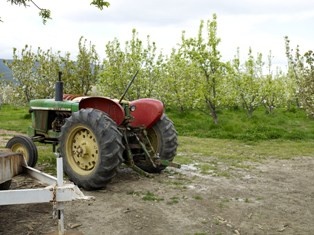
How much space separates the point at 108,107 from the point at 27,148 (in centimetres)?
183

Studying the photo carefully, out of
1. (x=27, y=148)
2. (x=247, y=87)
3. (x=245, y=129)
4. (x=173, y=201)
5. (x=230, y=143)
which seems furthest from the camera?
(x=247, y=87)

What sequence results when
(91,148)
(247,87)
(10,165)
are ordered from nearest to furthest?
(10,165) < (91,148) < (247,87)

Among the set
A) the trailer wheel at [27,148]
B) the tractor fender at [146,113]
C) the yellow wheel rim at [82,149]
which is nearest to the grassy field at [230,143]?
the trailer wheel at [27,148]

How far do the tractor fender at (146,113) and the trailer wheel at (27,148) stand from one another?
73.7 inches

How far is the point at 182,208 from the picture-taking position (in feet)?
17.7

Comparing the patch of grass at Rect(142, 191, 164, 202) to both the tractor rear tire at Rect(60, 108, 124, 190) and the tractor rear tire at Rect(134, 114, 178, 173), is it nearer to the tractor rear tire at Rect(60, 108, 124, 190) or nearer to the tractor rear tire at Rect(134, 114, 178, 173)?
the tractor rear tire at Rect(60, 108, 124, 190)

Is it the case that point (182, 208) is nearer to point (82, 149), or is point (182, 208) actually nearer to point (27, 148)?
point (82, 149)

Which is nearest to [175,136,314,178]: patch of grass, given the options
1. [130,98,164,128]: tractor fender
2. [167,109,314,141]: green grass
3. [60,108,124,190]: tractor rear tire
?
[167,109,314,141]: green grass

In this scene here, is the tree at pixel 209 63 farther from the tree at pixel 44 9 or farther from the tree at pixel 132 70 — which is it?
the tree at pixel 44 9

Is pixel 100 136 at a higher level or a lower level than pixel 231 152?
higher

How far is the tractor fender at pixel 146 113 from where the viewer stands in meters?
7.57

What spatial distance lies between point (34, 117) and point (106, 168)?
3.00 m

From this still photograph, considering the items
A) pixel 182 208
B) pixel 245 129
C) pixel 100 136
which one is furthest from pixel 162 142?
pixel 245 129

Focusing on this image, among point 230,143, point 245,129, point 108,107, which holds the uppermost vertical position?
point 108,107
